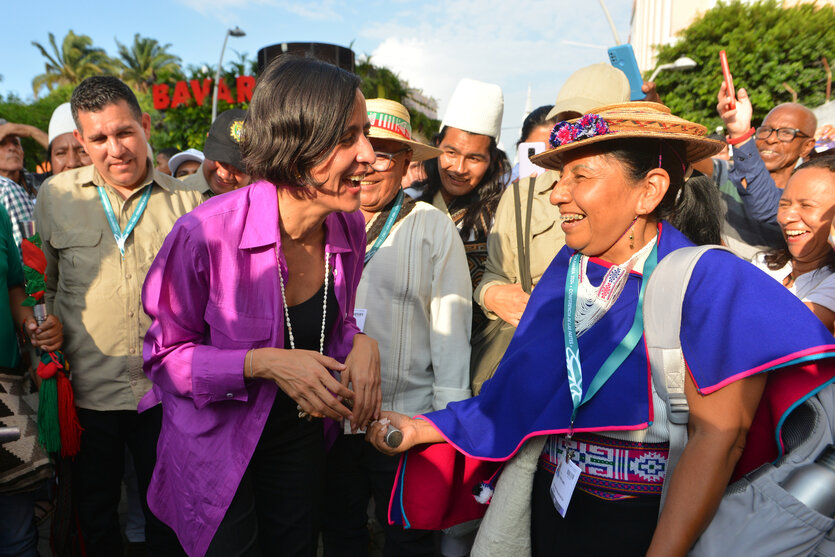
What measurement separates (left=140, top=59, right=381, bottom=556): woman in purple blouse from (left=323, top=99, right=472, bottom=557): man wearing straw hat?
2.52 feet

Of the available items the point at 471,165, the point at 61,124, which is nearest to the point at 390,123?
the point at 471,165

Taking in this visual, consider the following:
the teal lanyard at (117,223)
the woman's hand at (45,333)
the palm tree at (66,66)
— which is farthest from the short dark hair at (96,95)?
the palm tree at (66,66)

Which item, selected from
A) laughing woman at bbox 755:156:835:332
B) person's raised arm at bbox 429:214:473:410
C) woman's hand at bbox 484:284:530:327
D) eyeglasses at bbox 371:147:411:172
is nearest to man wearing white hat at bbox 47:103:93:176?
eyeglasses at bbox 371:147:411:172

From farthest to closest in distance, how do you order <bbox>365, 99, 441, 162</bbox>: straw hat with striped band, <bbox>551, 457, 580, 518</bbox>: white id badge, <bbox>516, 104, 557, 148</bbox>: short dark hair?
<bbox>516, 104, 557, 148</bbox>: short dark hair < <bbox>365, 99, 441, 162</bbox>: straw hat with striped band < <bbox>551, 457, 580, 518</bbox>: white id badge

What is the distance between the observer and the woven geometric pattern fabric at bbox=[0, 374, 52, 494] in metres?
2.51

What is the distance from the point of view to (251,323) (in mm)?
1933

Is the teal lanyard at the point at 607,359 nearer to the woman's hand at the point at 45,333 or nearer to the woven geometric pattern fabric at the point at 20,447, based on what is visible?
the woven geometric pattern fabric at the point at 20,447

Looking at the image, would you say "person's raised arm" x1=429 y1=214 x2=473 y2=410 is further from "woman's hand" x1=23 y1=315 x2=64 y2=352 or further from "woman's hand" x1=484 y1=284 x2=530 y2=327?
"woman's hand" x1=23 y1=315 x2=64 y2=352

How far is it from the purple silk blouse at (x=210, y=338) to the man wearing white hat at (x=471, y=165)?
185cm

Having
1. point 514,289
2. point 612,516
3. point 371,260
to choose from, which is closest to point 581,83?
point 514,289

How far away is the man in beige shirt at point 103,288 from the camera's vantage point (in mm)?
3020

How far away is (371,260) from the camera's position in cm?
288

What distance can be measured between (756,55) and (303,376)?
21545mm

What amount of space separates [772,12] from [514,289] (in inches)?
864
